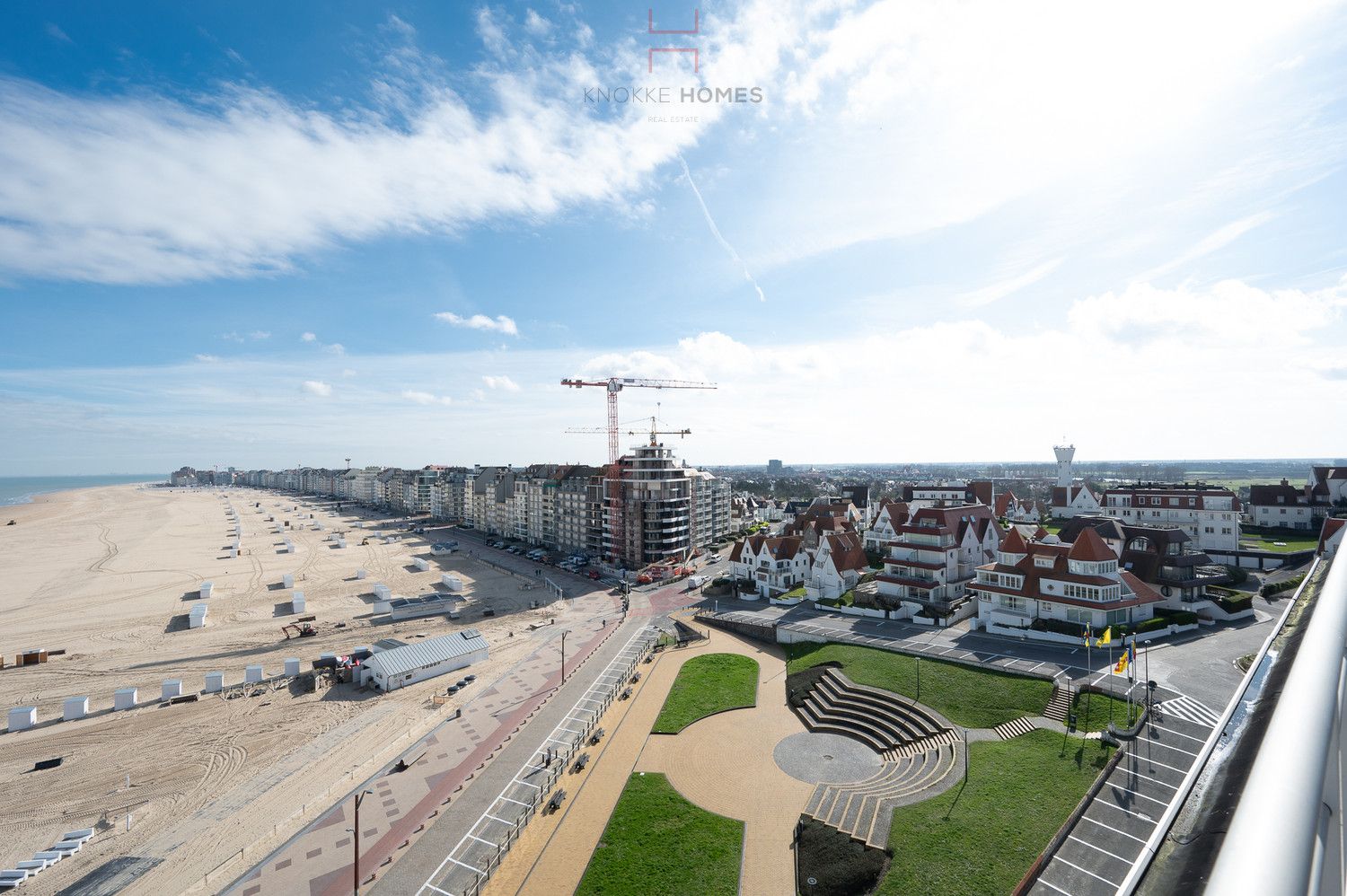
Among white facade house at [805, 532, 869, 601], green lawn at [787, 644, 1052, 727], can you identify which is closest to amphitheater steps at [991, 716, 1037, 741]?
green lawn at [787, 644, 1052, 727]

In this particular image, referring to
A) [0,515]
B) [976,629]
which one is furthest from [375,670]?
[0,515]

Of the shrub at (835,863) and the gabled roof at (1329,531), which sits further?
the gabled roof at (1329,531)

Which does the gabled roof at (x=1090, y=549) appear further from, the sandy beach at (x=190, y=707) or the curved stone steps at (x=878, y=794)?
the sandy beach at (x=190, y=707)

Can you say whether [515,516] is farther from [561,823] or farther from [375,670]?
[561,823]

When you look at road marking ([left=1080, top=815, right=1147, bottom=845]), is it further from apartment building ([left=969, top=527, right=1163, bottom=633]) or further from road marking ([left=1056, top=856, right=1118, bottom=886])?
apartment building ([left=969, top=527, right=1163, bottom=633])

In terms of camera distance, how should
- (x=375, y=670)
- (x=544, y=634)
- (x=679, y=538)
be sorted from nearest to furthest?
(x=375, y=670) < (x=544, y=634) < (x=679, y=538)

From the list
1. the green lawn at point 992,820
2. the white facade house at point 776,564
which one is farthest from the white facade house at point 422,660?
the green lawn at point 992,820

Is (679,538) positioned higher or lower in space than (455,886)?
higher

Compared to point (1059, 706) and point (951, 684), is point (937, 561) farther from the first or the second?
point (1059, 706)
